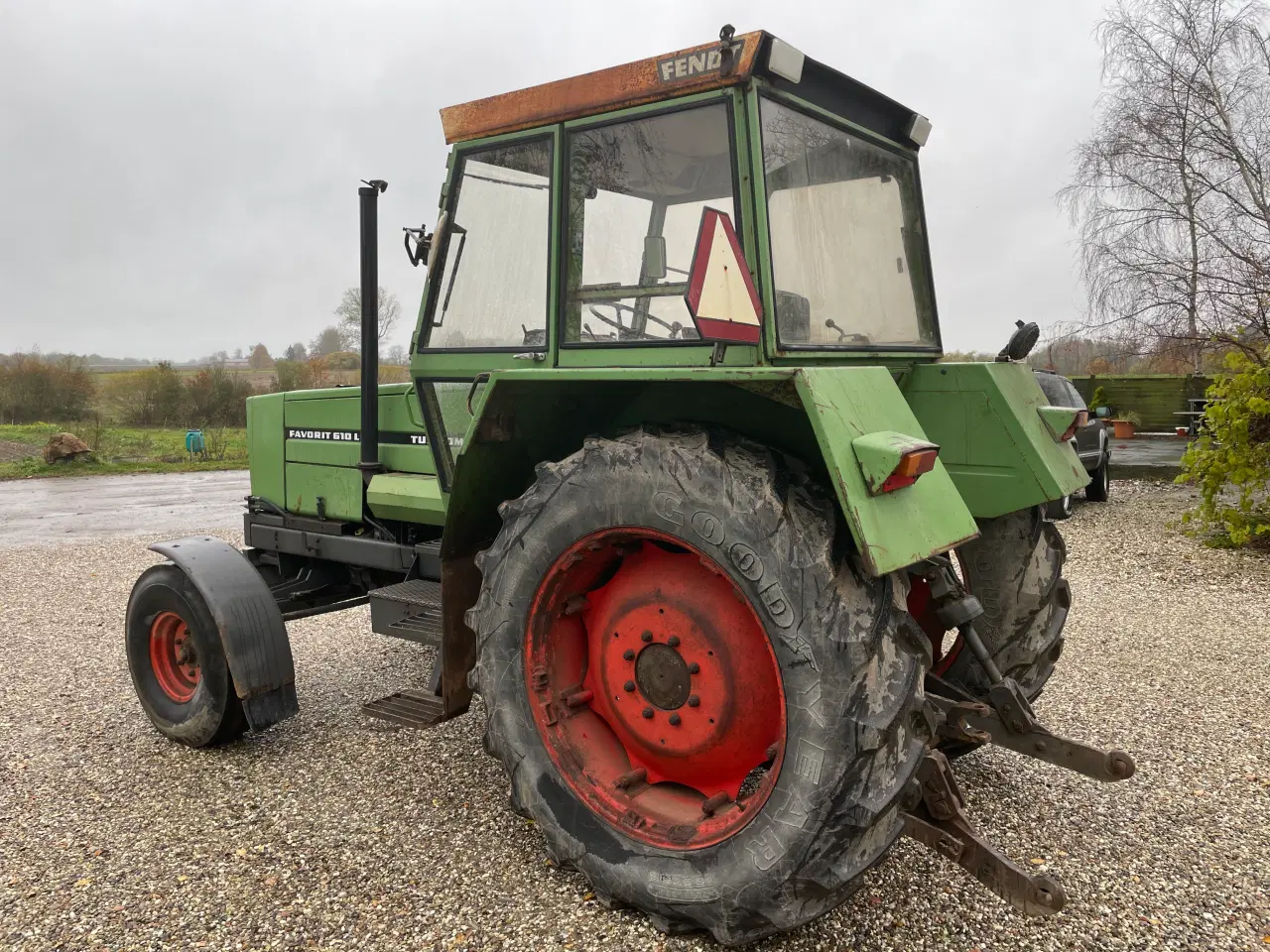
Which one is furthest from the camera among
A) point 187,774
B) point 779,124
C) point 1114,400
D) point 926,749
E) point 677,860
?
point 1114,400

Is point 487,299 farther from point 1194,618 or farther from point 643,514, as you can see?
point 1194,618

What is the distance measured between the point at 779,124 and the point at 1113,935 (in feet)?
8.24

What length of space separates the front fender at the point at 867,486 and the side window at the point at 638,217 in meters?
0.63

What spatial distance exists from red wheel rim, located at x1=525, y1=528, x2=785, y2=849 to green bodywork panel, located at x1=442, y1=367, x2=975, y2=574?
0.41m

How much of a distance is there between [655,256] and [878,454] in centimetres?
114

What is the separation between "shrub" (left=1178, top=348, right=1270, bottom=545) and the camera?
7324mm

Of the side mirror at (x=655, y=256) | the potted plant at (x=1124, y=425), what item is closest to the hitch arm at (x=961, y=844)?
the side mirror at (x=655, y=256)

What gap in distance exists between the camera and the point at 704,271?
217 centimetres

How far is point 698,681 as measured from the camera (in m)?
2.41

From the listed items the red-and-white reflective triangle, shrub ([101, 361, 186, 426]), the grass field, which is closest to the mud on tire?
the red-and-white reflective triangle

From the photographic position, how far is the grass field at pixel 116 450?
17.6 m

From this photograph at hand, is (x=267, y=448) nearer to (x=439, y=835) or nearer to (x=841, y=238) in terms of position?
(x=439, y=835)

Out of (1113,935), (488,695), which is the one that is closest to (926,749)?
(1113,935)

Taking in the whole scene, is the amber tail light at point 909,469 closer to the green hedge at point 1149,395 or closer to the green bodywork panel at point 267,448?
the green bodywork panel at point 267,448
